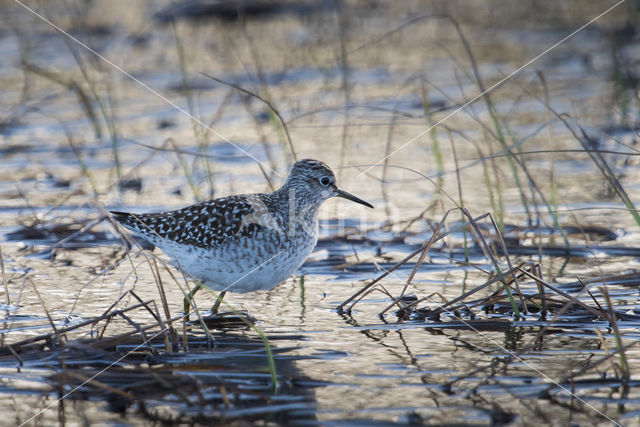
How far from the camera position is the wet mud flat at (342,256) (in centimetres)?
511

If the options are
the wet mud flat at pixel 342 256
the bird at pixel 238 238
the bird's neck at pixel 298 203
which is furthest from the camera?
the bird's neck at pixel 298 203

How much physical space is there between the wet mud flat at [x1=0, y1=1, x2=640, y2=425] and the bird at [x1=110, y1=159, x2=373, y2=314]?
338 mm

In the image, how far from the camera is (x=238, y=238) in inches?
269

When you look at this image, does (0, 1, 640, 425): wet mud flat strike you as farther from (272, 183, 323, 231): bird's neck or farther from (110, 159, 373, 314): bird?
(272, 183, 323, 231): bird's neck

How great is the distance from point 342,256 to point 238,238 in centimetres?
180

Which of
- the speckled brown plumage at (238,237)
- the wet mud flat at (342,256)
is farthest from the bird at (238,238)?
the wet mud flat at (342,256)

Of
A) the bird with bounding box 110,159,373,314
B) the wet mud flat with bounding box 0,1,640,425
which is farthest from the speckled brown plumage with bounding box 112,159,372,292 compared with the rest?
the wet mud flat with bounding box 0,1,640,425

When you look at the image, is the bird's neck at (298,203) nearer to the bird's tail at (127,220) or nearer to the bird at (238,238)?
the bird at (238,238)

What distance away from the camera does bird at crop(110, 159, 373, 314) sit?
6.75m

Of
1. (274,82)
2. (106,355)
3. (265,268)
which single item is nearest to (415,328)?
(265,268)

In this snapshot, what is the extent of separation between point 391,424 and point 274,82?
1150 centimetres

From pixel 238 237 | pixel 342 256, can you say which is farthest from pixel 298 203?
pixel 342 256

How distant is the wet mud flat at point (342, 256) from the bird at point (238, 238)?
0.34 meters

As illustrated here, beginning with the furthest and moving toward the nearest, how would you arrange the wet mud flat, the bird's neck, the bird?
the bird's neck
the bird
the wet mud flat
